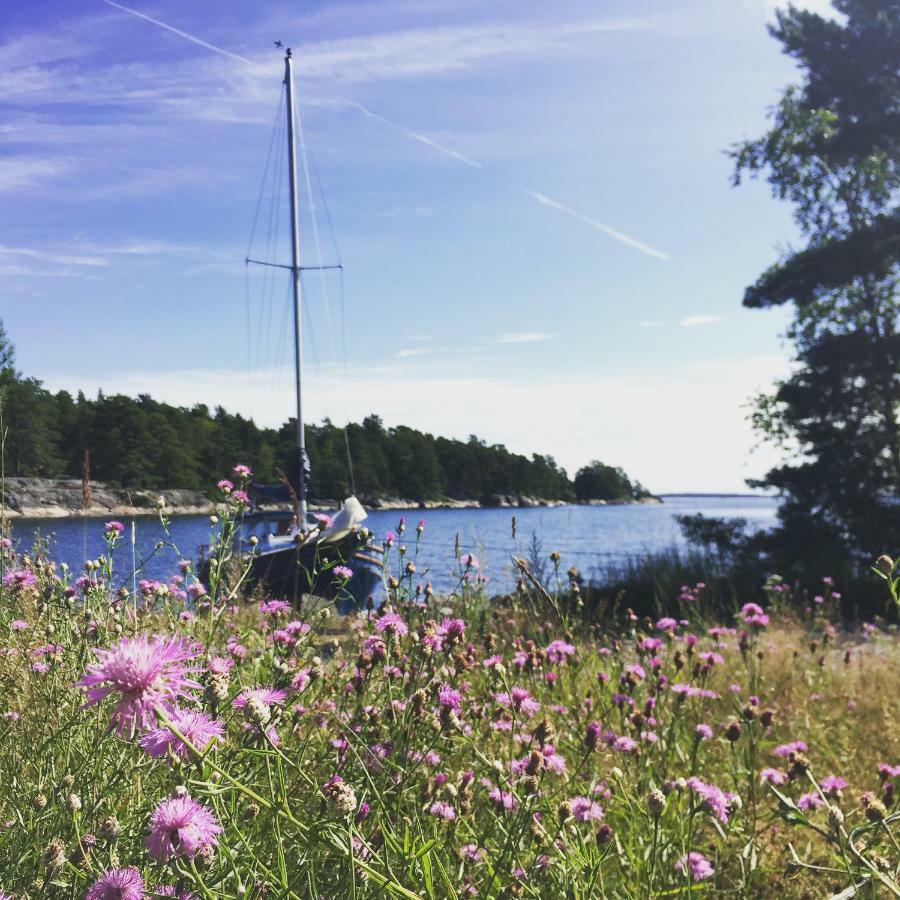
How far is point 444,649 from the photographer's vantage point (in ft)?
→ 6.70

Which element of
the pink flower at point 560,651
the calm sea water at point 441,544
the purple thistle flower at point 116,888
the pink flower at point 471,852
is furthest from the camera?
the calm sea water at point 441,544

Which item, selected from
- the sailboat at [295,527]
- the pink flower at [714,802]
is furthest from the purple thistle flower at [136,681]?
the sailboat at [295,527]

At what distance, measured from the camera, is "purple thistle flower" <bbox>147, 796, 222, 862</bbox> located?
104 cm

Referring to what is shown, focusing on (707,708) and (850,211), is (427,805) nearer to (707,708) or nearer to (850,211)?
(707,708)

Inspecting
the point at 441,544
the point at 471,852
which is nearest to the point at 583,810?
the point at 471,852

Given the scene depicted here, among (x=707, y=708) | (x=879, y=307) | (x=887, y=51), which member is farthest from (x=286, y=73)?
(x=707, y=708)

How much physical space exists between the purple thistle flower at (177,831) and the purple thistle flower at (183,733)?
2.9 inches

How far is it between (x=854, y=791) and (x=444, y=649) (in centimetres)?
200

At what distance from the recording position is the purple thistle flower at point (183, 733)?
1.06 m

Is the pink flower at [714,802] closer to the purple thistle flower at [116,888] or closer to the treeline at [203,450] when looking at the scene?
the purple thistle flower at [116,888]

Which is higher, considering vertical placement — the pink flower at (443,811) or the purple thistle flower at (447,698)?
the purple thistle flower at (447,698)

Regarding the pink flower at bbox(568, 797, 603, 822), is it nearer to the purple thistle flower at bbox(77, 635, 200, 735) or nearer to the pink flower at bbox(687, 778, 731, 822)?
the pink flower at bbox(687, 778, 731, 822)

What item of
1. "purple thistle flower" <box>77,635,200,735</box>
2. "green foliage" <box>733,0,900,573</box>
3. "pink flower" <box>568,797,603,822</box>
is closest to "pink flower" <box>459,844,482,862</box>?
"pink flower" <box>568,797,603,822</box>

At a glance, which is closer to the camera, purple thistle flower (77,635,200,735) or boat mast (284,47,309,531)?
purple thistle flower (77,635,200,735)
